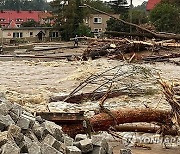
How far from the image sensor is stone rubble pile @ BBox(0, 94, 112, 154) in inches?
198

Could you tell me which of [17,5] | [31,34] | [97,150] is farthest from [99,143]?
[17,5]

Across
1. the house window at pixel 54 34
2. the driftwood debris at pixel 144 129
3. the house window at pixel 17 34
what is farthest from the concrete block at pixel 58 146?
the house window at pixel 17 34

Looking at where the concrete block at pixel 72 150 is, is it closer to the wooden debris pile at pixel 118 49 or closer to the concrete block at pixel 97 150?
the concrete block at pixel 97 150

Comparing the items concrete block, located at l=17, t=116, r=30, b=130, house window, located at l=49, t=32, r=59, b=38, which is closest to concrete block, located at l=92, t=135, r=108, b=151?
concrete block, located at l=17, t=116, r=30, b=130

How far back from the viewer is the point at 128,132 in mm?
8039

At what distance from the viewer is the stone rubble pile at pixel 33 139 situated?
502 cm

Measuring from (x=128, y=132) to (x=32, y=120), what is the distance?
2517 millimetres

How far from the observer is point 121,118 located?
7145 mm

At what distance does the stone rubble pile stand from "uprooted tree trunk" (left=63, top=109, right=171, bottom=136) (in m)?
0.71

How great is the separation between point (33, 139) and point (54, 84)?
30.8 ft

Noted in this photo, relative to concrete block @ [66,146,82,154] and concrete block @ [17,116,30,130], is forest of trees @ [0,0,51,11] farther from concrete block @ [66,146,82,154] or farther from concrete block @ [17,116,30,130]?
concrete block @ [66,146,82,154]

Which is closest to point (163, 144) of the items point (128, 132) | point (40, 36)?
point (128, 132)

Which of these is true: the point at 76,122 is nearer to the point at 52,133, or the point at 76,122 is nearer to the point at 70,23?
the point at 52,133

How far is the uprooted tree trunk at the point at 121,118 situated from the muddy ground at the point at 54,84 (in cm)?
Result: 35
